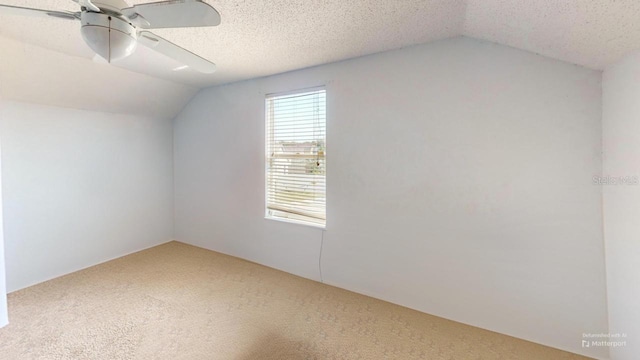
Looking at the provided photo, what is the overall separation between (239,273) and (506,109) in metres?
2.93

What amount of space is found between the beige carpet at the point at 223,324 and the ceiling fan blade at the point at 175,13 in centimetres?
198

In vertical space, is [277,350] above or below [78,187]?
below

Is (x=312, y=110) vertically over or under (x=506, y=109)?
over

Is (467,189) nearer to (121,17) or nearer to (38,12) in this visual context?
(121,17)

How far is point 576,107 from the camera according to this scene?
1.68 m

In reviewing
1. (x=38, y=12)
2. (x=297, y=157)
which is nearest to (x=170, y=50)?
(x=38, y=12)

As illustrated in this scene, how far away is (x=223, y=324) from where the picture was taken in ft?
6.63

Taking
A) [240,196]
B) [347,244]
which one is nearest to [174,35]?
[240,196]

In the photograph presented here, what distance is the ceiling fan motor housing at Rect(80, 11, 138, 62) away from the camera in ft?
3.56

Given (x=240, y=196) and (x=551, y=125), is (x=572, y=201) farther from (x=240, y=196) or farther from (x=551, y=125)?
(x=240, y=196)

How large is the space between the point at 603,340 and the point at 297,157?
2731 mm

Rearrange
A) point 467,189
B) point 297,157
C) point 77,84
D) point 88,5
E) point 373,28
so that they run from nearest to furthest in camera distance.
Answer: point 88,5 < point 373,28 < point 467,189 < point 77,84 < point 297,157

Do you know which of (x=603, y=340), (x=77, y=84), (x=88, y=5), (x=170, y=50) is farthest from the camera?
(x=77, y=84)

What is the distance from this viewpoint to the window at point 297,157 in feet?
8.79
